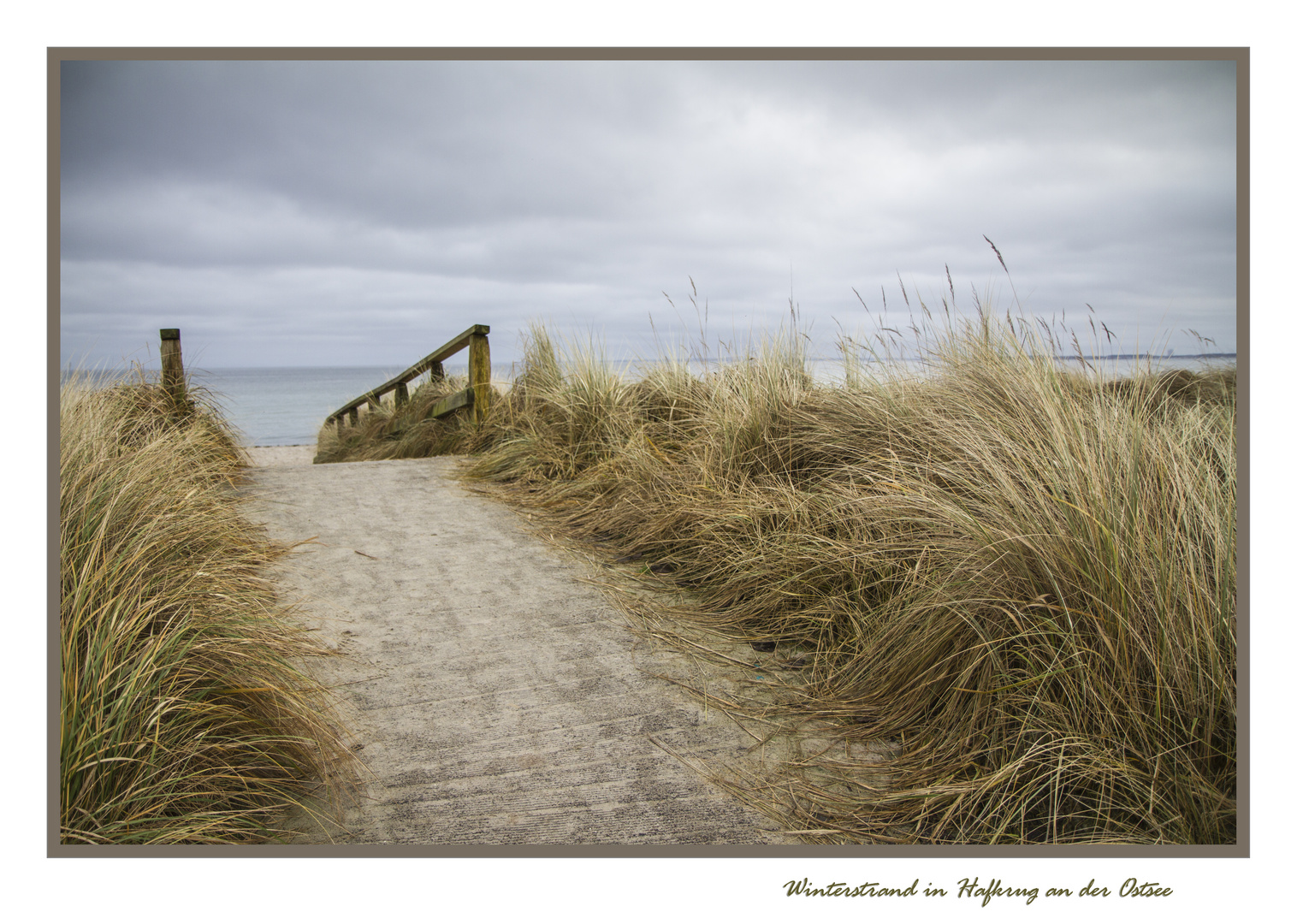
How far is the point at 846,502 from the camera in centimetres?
294

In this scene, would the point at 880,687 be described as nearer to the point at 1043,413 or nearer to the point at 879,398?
the point at 1043,413

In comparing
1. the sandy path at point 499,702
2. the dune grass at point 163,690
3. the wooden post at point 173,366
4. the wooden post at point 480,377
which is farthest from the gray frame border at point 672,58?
the wooden post at point 480,377

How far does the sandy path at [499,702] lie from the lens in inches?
69.8

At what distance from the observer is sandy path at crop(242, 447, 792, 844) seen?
1772 mm

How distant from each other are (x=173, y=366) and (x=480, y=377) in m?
2.36

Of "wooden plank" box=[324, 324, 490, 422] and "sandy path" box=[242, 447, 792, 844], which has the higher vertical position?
"wooden plank" box=[324, 324, 490, 422]

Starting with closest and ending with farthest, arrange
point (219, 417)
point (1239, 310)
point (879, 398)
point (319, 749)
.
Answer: point (1239, 310)
point (319, 749)
point (879, 398)
point (219, 417)

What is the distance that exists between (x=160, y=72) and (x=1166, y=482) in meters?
3.06

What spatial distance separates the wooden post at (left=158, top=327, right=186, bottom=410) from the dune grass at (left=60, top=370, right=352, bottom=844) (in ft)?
10.4

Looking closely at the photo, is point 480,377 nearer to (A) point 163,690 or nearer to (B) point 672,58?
(B) point 672,58

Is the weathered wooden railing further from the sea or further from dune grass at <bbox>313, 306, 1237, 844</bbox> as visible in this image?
dune grass at <bbox>313, 306, 1237, 844</bbox>

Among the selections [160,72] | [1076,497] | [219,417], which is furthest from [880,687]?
[219,417]

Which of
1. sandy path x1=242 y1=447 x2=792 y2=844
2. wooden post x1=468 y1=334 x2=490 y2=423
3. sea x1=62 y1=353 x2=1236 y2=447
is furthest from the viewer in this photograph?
wooden post x1=468 y1=334 x2=490 y2=423

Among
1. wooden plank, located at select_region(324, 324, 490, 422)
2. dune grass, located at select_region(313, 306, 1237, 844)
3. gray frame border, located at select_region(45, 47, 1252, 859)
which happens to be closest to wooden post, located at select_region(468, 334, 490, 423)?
wooden plank, located at select_region(324, 324, 490, 422)
